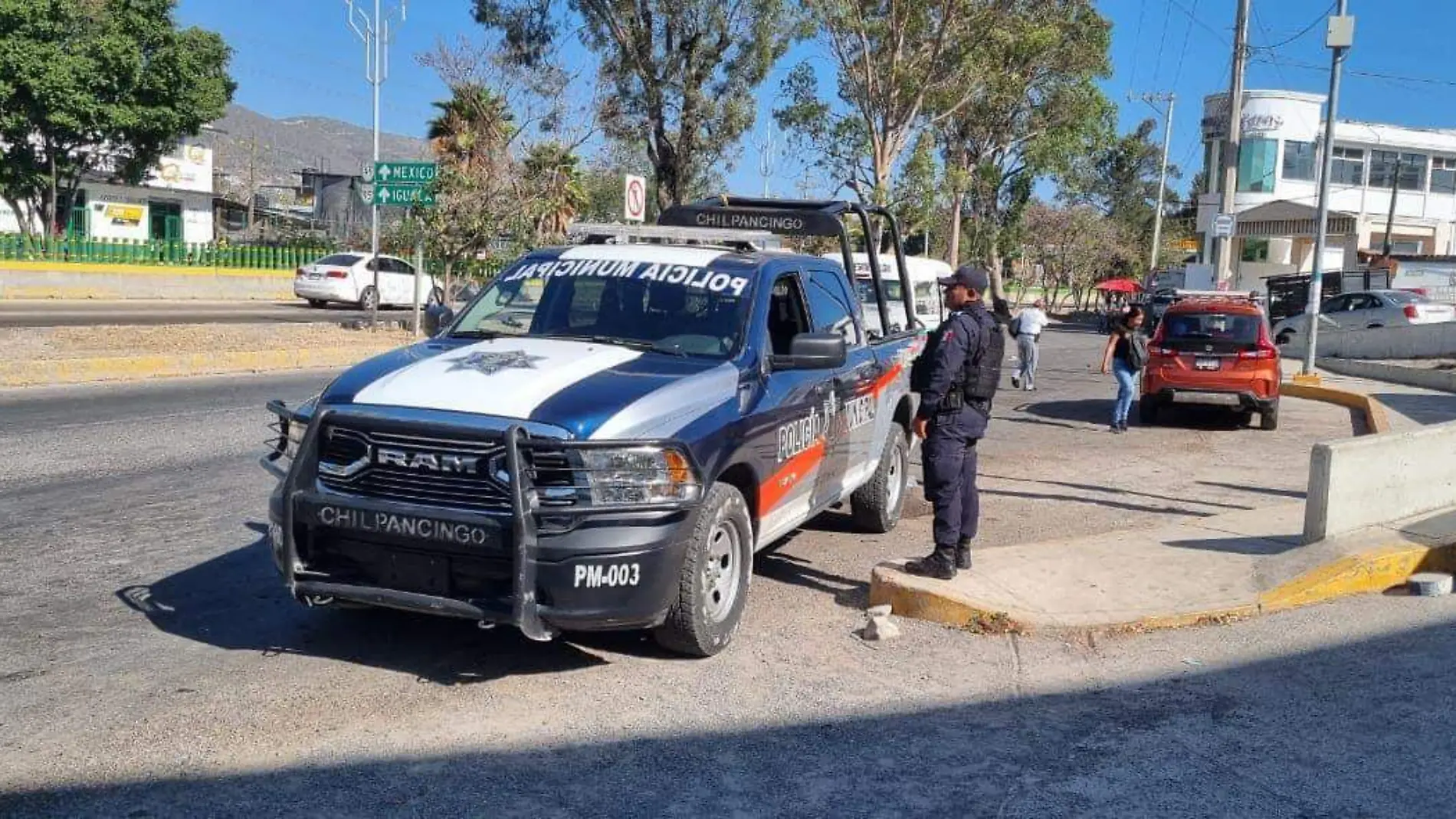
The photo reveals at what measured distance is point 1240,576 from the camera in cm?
717

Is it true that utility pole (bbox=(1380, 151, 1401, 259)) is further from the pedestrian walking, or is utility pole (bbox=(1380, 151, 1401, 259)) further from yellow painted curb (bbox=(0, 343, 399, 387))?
yellow painted curb (bbox=(0, 343, 399, 387))

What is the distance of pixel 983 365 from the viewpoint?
6703 mm

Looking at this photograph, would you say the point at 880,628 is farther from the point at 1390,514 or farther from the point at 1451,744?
the point at 1390,514

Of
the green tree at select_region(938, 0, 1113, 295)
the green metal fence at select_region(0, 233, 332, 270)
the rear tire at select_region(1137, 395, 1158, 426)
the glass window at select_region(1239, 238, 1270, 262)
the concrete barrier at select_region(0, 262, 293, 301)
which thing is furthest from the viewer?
the glass window at select_region(1239, 238, 1270, 262)

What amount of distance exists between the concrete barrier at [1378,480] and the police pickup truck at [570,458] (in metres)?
3.28

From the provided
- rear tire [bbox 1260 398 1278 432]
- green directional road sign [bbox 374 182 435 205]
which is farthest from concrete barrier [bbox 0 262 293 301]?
rear tire [bbox 1260 398 1278 432]

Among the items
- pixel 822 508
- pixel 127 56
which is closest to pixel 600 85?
pixel 127 56

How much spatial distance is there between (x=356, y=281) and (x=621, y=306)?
26.7 metres

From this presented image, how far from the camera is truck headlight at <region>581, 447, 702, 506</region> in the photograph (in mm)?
4996

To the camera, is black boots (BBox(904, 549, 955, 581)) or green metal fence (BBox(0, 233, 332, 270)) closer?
black boots (BBox(904, 549, 955, 581))

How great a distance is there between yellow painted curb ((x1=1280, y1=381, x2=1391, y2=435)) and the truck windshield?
1099 centimetres

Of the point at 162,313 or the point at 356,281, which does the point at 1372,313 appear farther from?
the point at 162,313

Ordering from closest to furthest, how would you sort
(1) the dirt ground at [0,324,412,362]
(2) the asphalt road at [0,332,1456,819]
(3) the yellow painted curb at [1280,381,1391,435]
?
(2) the asphalt road at [0,332,1456,819] < (3) the yellow painted curb at [1280,381,1391,435] < (1) the dirt ground at [0,324,412,362]

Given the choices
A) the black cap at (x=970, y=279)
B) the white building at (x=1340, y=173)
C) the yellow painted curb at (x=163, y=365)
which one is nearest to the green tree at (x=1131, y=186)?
the white building at (x=1340, y=173)
